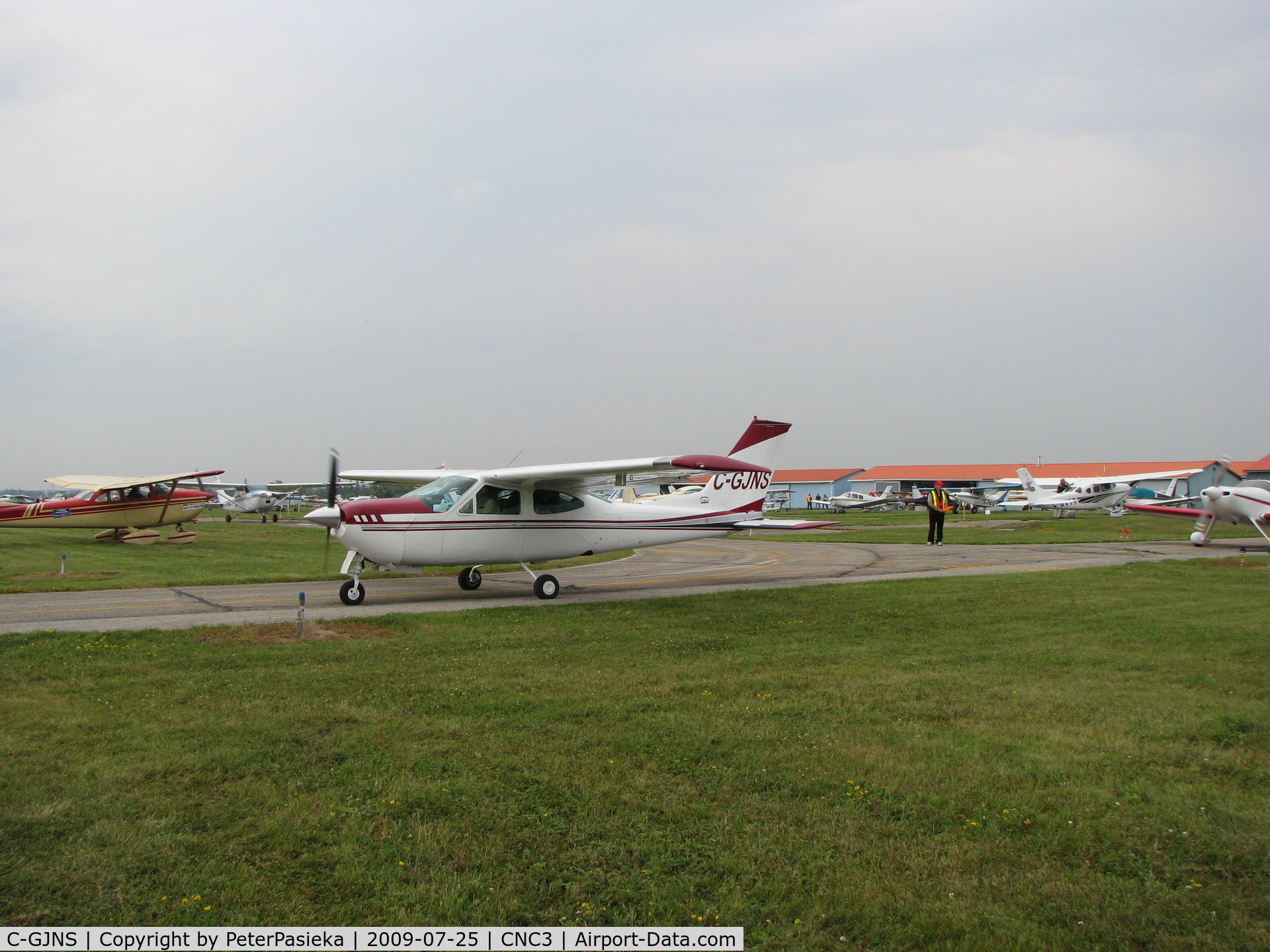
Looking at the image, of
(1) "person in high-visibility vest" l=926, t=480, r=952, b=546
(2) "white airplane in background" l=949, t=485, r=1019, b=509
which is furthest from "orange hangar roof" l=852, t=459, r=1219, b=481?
(1) "person in high-visibility vest" l=926, t=480, r=952, b=546

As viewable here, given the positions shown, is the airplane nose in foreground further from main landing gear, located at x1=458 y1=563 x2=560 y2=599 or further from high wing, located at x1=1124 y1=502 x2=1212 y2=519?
high wing, located at x1=1124 y1=502 x2=1212 y2=519

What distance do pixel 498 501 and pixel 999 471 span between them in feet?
372

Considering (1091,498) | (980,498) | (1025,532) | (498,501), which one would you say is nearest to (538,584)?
(498,501)

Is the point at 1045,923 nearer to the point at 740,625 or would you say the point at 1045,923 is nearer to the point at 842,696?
the point at 842,696

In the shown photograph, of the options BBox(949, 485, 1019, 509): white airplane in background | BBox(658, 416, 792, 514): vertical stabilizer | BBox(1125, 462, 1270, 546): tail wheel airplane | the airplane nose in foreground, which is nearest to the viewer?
the airplane nose in foreground

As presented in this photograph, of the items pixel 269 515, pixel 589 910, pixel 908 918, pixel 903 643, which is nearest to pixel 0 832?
pixel 589 910

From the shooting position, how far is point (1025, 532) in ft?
127

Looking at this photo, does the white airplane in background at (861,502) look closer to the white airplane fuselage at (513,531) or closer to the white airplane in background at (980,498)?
the white airplane in background at (980,498)

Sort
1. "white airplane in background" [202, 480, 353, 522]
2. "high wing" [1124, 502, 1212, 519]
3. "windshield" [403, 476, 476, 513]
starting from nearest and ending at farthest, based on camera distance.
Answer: "windshield" [403, 476, 476, 513] → "high wing" [1124, 502, 1212, 519] → "white airplane in background" [202, 480, 353, 522]

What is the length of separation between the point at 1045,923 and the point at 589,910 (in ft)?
7.46

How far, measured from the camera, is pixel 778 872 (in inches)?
177

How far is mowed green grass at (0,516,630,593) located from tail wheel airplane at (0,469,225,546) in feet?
2.40

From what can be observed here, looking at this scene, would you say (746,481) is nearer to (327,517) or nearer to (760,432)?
(760,432)

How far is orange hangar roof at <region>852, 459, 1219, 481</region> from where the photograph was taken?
10819cm
